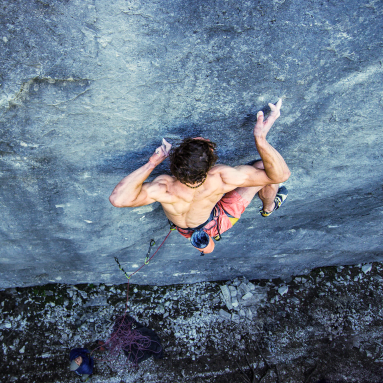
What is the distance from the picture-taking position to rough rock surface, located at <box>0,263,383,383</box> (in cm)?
376

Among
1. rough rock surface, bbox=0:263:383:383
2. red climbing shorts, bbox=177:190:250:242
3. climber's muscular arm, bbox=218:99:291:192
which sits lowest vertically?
rough rock surface, bbox=0:263:383:383

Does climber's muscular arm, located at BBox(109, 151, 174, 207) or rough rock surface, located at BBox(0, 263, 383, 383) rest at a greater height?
climber's muscular arm, located at BBox(109, 151, 174, 207)

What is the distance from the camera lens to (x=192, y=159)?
2.01 meters

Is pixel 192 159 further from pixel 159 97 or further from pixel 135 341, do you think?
pixel 135 341

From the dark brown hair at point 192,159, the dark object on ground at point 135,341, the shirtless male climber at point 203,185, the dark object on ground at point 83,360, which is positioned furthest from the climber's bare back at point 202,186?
the dark object on ground at point 83,360

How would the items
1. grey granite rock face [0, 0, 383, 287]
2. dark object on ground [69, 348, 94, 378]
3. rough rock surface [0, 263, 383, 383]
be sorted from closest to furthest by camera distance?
grey granite rock face [0, 0, 383, 287], dark object on ground [69, 348, 94, 378], rough rock surface [0, 263, 383, 383]

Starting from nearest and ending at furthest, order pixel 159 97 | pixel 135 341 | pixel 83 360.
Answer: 1. pixel 159 97
2. pixel 83 360
3. pixel 135 341

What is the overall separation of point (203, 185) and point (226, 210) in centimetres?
60

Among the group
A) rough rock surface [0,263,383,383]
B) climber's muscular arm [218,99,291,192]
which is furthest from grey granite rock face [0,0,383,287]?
rough rock surface [0,263,383,383]

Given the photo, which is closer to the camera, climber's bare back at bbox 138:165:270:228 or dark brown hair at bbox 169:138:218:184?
dark brown hair at bbox 169:138:218:184

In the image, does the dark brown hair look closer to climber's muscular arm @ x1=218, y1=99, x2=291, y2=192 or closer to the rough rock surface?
climber's muscular arm @ x1=218, y1=99, x2=291, y2=192

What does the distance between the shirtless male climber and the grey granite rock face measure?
20 centimetres

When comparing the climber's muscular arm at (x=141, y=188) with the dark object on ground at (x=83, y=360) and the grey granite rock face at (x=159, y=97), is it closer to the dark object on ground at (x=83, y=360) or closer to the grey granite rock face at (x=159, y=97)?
the grey granite rock face at (x=159, y=97)

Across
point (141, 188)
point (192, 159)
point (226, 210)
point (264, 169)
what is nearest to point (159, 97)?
point (192, 159)
